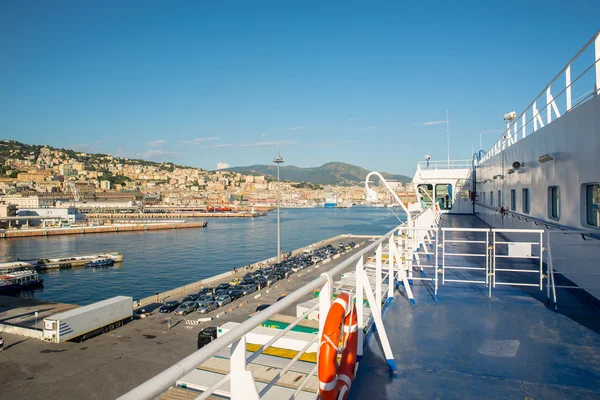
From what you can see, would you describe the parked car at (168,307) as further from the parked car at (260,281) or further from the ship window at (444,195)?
the ship window at (444,195)

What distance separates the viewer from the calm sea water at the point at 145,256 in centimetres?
2669

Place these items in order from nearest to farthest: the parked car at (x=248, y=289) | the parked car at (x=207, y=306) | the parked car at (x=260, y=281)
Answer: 1. the parked car at (x=207, y=306)
2. the parked car at (x=248, y=289)
3. the parked car at (x=260, y=281)

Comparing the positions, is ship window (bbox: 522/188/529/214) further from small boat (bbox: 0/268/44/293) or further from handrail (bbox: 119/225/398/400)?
small boat (bbox: 0/268/44/293)

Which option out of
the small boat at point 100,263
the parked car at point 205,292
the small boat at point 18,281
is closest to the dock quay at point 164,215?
the small boat at point 100,263

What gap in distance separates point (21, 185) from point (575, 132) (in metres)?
145

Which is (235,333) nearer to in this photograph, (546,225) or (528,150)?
(546,225)

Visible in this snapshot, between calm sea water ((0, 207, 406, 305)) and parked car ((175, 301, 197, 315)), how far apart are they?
19.1ft

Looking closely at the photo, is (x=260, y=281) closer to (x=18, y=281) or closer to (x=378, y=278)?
(x=18, y=281)

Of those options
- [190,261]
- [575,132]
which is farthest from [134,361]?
[190,261]

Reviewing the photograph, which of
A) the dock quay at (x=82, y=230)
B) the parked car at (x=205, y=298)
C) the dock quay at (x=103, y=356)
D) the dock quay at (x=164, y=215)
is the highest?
the dock quay at (x=164, y=215)

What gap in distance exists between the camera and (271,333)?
496 cm

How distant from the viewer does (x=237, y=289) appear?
947 inches

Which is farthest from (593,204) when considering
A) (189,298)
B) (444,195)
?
(189,298)

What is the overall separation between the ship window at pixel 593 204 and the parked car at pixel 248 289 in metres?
21.2
